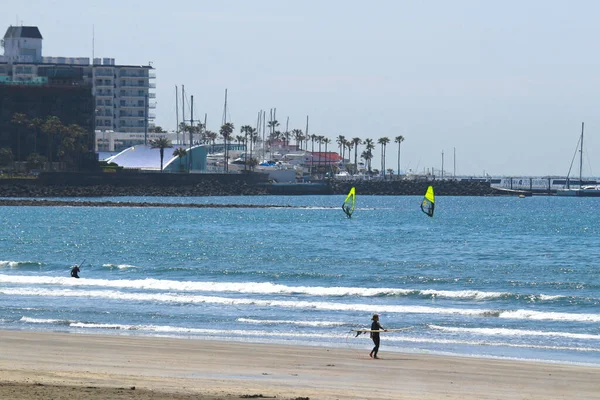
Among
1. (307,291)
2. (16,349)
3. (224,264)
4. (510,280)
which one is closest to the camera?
(16,349)

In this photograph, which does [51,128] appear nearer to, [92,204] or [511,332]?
[92,204]

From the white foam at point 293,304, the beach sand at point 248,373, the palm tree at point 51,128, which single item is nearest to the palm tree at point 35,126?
the palm tree at point 51,128

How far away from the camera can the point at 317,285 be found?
49438 millimetres

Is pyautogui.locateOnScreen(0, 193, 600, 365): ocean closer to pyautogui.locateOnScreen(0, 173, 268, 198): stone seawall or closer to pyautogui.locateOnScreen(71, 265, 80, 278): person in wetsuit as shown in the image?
pyautogui.locateOnScreen(71, 265, 80, 278): person in wetsuit

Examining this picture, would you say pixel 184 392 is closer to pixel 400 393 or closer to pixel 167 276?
pixel 400 393

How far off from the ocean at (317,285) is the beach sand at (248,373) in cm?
208

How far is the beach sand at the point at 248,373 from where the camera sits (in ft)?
71.7

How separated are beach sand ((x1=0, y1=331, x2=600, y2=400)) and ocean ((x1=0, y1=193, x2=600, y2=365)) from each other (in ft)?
6.82

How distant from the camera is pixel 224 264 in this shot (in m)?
61.5

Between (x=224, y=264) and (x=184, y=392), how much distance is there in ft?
132

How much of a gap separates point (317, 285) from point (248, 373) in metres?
24.0

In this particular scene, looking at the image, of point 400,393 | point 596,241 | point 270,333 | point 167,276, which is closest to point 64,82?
point 596,241

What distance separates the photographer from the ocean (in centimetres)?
3397

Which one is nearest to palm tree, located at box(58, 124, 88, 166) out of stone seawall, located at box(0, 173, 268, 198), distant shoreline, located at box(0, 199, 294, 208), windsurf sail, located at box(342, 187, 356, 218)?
stone seawall, located at box(0, 173, 268, 198)
